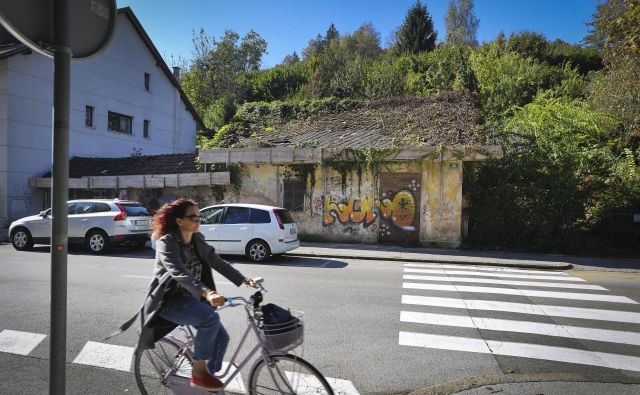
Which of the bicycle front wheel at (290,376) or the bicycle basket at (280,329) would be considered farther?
the bicycle front wheel at (290,376)

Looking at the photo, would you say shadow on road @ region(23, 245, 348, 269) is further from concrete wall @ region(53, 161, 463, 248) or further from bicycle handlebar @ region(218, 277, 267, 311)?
bicycle handlebar @ region(218, 277, 267, 311)

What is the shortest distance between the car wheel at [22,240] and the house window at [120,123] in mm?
13325

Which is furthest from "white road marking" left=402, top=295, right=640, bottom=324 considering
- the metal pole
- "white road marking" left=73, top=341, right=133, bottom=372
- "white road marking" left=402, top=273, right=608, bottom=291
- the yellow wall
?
the yellow wall

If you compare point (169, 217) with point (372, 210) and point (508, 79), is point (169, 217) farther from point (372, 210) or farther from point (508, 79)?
point (508, 79)

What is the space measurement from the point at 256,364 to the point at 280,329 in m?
0.43

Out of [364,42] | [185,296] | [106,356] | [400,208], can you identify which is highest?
[364,42]

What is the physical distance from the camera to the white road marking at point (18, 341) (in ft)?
16.6

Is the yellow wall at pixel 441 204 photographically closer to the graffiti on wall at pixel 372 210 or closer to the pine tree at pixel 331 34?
the graffiti on wall at pixel 372 210

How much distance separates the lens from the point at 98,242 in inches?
539

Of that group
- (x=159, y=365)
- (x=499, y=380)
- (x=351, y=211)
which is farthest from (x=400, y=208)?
(x=159, y=365)

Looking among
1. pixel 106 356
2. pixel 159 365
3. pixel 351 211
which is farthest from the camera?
pixel 351 211

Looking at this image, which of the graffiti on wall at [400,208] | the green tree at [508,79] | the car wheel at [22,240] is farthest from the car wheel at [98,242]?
the green tree at [508,79]

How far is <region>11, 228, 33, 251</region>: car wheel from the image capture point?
14383mm

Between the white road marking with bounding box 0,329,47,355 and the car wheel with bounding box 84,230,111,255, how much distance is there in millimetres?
8220
